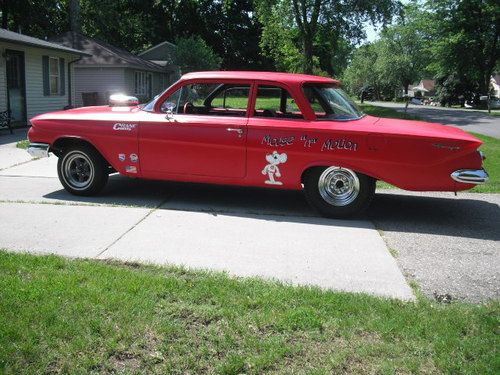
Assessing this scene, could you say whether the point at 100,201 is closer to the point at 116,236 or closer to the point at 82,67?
the point at 116,236

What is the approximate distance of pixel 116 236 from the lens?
17.7ft

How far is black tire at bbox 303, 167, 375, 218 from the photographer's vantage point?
6273 mm

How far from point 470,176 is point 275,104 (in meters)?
2.57

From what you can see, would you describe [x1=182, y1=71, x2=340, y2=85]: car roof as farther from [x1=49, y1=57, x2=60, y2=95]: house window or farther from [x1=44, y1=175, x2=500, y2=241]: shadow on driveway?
[x1=49, y1=57, x2=60, y2=95]: house window

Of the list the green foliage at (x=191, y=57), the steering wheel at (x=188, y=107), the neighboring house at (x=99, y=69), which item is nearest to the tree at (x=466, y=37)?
the green foliage at (x=191, y=57)

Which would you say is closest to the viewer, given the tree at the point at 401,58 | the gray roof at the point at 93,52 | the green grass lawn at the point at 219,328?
the green grass lawn at the point at 219,328

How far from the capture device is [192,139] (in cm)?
663

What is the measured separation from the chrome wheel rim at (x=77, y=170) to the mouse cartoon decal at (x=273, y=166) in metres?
2.49

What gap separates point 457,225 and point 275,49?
32317 millimetres

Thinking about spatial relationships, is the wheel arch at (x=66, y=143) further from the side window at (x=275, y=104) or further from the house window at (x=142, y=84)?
the house window at (x=142, y=84)

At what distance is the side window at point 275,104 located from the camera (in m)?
6.73

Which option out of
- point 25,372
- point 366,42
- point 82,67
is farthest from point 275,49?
point 25,372

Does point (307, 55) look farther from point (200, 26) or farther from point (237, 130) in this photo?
point (200, 26)

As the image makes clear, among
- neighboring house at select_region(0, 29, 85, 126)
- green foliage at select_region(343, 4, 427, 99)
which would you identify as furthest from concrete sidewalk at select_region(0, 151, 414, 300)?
green foliage at select_region(343, 4, 427, 99)
